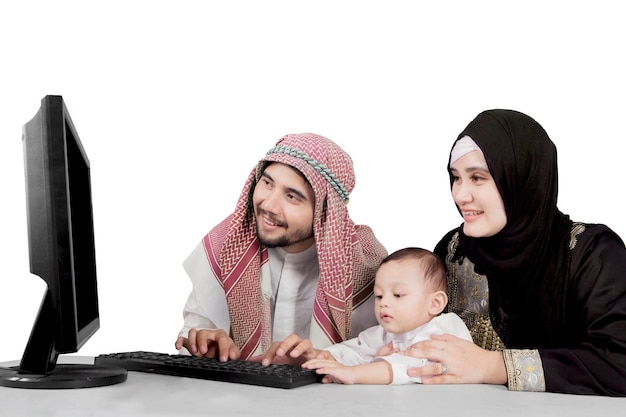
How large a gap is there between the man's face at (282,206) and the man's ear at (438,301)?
0.55 metres

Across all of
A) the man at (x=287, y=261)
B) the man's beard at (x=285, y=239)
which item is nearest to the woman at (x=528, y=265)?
the man at (x=287, y=261)

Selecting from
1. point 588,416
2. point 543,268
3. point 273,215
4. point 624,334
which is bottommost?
point 588,416

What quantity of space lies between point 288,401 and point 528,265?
1.00 meters

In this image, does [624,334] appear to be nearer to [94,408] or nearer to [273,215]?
[273,215]

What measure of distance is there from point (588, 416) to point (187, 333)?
4.94 feet

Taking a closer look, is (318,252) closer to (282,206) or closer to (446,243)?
(282,206)

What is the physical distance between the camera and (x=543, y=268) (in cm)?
248

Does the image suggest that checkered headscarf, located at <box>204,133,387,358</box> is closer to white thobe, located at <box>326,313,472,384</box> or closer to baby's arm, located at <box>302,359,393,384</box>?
white thobe, located at <box>326,313,472,384</box>

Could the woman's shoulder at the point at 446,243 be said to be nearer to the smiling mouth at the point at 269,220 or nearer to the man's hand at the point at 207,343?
the smiling mouth at the point at 269,220

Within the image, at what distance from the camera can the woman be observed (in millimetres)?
2238

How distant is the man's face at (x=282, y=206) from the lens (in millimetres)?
2812

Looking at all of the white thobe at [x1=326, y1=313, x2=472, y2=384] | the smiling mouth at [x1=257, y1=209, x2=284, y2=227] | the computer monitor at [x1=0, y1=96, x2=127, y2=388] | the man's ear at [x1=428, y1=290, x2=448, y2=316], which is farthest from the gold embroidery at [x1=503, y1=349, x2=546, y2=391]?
the computer monitor at [x1=0, y1=96, x2=127, y2=388]

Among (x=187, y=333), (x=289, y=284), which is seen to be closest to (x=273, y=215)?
(x=289, y=284)

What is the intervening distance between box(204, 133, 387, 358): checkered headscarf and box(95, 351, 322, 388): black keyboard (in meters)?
0.53
